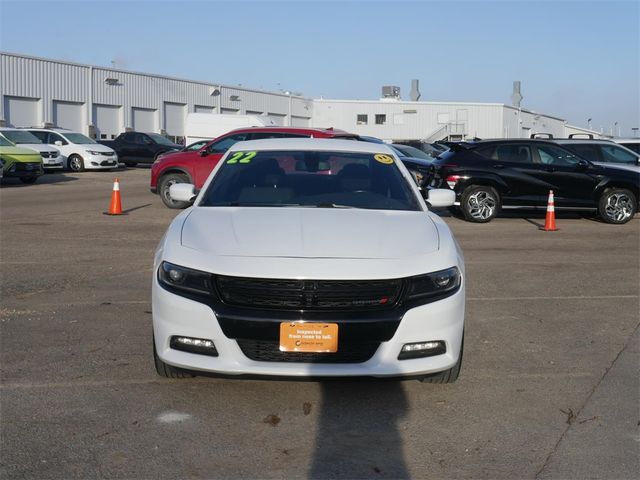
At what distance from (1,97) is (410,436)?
1457 inches

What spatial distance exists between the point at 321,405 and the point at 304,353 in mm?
560

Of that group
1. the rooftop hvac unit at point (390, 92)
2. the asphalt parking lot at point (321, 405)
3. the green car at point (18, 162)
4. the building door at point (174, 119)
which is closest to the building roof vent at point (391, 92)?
the rooftop hvac unit at point (390, 92)

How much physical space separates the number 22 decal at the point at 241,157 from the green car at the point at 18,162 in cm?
1816

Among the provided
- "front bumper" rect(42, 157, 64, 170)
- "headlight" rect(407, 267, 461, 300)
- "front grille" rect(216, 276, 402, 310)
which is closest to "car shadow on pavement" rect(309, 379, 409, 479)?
"front grille" rect(216, 276, 402, 310)

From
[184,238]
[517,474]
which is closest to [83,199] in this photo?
[184,238]

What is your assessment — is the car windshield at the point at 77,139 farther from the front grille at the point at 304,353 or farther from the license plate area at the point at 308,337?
the license plate area at the point at 308,337

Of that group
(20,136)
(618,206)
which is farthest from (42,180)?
(618,206)

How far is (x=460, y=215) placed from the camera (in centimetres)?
1777

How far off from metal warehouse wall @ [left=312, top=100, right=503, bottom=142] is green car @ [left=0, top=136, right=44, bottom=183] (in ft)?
113

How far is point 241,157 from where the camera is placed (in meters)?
6.73

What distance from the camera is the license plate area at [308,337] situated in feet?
15.2

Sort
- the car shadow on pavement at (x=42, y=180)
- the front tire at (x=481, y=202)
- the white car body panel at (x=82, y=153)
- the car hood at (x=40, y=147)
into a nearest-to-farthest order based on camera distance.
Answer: the front tire at (x=481, y=202) → the car shadow on pavement at (x=42, y=180) → the car hood at (x=40, y=147) → the white car body panel at (x=82, y=153)

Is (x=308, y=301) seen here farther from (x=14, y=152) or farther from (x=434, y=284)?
(x=14, y=152)

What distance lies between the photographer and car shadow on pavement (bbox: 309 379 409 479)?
4.14m
